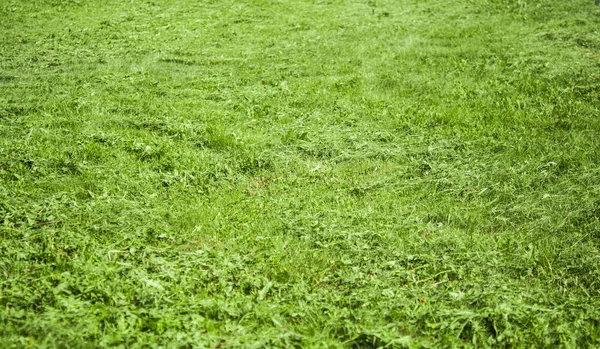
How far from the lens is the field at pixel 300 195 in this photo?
3605 millimetres

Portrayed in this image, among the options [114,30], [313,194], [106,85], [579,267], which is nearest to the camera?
[579,267]

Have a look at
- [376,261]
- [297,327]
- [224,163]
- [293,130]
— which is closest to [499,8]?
[293,130]

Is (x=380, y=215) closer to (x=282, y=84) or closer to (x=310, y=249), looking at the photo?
(x=310, y=249)

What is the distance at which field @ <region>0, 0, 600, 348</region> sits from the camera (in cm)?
361

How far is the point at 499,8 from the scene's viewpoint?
41.6 ft

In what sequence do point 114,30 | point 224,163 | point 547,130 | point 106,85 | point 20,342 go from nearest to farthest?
point 20,342 → point 224,163 → point 547,130 → point 106,85 → point 114,30

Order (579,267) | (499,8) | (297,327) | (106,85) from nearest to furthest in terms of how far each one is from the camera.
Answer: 1. (297,327)
2. (579,267)
3. (106,85)
4. (499,8)

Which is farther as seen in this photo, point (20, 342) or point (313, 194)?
point (313, 194)

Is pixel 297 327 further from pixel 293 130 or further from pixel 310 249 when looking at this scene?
pixel 293 130

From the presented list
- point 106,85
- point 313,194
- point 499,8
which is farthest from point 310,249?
point 499,8

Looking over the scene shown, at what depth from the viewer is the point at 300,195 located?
5.20 metres

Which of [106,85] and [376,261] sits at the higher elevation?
[106,85]

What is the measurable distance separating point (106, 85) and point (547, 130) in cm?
570

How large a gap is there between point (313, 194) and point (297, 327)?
185 cm
